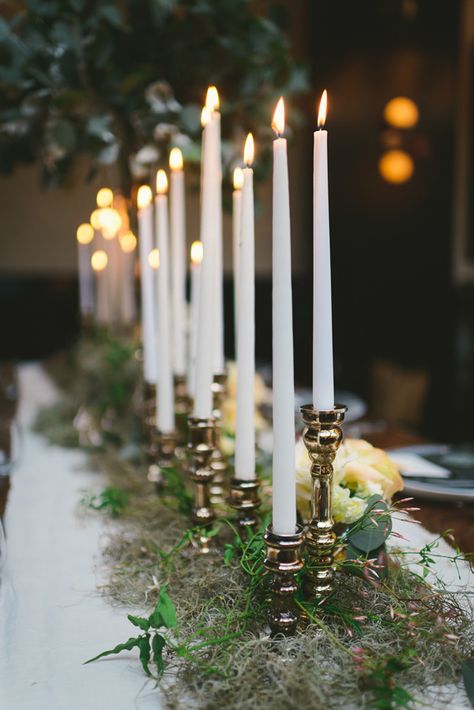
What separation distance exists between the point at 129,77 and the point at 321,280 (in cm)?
107

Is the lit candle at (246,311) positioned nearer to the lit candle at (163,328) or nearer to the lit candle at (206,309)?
the lit candle at (206,309)

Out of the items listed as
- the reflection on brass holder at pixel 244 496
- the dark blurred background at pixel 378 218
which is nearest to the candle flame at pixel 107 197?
the reflection on brass holder at pixel 244 496

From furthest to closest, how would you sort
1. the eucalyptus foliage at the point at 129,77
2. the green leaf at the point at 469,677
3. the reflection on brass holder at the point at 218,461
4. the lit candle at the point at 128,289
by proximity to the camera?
the lit candle at the point at 128,289 → the eucalyptus foliage at the point at 129,77 → the reflection on brass holder at the point at 218,461 → the green leaf at the point at 469,677

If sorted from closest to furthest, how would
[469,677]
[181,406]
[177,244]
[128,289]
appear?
[469,677]
[177,244]
[181,406]
[128,289]

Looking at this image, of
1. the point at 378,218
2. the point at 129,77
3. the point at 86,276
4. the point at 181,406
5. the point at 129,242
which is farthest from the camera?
the point at 378,218

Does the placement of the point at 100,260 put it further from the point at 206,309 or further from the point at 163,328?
the point at 206,309

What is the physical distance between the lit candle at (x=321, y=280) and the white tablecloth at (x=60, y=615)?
285 mm

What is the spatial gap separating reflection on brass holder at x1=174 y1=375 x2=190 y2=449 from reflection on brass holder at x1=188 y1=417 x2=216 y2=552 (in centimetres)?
41

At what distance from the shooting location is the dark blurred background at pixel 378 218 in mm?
4500

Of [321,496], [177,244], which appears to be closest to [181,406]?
[177,244]

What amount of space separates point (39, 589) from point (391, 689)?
1.50 feet

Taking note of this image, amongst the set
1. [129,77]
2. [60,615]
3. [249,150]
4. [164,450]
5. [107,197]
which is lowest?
[60,615]

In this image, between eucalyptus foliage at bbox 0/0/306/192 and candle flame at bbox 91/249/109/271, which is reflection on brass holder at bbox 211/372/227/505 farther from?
candle flame at bbox 91/249/109/271

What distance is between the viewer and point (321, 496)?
2.18ft
